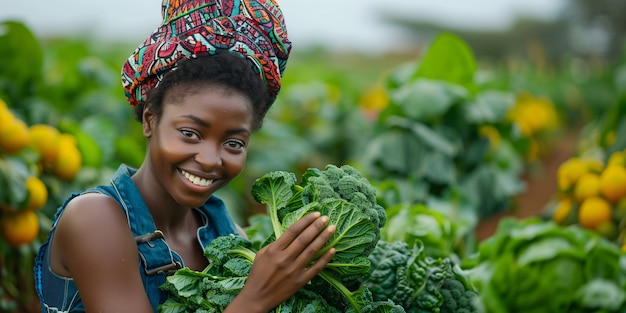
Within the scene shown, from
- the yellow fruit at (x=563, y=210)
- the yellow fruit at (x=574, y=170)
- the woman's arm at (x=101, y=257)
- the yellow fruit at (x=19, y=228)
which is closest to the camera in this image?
the woman's arm at (x=101, y=257)

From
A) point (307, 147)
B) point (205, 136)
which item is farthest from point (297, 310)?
point (307, 147)

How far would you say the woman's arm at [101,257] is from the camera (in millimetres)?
2055

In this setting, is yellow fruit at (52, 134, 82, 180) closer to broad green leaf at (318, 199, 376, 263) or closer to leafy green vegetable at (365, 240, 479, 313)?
leafy green vegetable at (365, 240, 479, 313)

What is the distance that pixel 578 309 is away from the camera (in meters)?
2.31

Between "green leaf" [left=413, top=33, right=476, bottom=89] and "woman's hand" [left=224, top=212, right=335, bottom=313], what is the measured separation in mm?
3966

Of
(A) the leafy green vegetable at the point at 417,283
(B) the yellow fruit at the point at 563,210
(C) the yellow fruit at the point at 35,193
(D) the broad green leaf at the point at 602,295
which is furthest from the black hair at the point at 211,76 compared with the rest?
(B) the yellow fruit at the point at 563,210

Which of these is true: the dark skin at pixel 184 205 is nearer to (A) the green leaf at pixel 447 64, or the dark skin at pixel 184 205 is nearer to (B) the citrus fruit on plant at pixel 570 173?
(B) the citrus fruit on plant at pixel 570 173

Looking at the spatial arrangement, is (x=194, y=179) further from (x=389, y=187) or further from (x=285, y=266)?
(x=389, y=187)

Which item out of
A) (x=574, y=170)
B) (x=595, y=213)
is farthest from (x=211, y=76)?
(x=574, y=170)

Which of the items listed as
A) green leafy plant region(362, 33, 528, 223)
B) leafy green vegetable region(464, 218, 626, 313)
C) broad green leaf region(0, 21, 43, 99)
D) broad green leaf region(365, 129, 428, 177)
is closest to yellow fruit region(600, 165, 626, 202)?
green leafy plant region(362, 33, 528, 223)

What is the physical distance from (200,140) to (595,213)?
269 centimetres

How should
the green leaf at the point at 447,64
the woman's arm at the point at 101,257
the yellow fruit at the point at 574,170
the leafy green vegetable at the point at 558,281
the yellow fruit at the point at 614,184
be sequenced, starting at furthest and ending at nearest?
the green leaf at the point at 447,64 < the yellow fruit at the point at 574,170 < the yellow fruit at the point at 614,184 < the leafy green vegetable at the point at 558,281 < the woman's arm at the point at 101,257

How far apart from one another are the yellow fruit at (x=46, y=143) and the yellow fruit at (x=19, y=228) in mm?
464

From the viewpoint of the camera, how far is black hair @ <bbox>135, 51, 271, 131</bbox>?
7.02 feet
